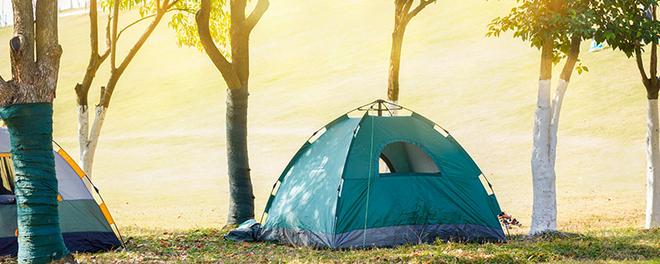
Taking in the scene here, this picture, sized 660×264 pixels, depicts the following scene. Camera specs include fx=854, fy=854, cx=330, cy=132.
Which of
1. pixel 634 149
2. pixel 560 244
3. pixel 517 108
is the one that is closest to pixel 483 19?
pixel 517 108

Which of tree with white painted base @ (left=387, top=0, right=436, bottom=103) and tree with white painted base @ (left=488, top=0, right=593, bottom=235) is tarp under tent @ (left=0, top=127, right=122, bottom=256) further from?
tree with white painted base @ (left=488, top=0, right=593, bottom=235)

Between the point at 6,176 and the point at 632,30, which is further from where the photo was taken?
the point at 632,30

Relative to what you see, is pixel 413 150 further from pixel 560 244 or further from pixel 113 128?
pixel 113 128

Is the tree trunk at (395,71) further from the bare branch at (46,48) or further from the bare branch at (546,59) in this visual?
the bare branch at (46,48)

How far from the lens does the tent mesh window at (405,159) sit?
51.1 ft

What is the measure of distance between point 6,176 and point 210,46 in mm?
5133

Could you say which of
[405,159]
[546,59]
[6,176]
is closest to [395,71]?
[405,159]

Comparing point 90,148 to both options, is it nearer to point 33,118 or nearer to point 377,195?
point 377,195

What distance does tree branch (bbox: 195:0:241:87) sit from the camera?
709 inches

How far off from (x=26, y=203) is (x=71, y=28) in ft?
351

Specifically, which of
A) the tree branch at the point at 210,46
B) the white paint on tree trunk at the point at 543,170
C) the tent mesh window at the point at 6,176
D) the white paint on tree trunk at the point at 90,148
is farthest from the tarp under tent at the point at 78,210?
the white paint on tree trunk at the point at 543,170

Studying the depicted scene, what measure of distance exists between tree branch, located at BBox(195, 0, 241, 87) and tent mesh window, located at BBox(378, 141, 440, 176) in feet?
13.1

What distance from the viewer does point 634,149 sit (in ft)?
125

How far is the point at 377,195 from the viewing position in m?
14.3
